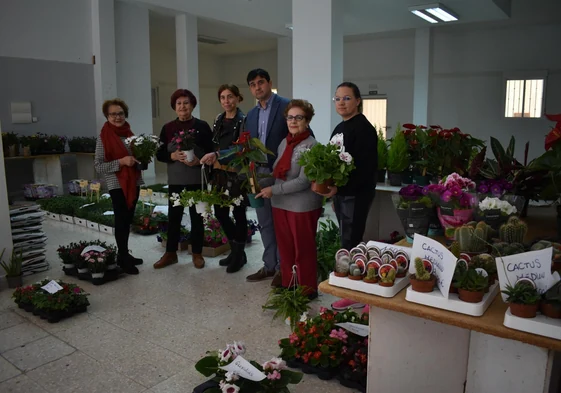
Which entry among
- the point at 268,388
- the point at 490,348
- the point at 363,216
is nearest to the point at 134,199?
the point at 363,216

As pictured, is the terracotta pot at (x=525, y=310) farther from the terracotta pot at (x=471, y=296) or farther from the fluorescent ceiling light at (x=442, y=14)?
the fluorescent ceiling light at (x=442, y=14)

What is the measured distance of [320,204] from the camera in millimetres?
3289

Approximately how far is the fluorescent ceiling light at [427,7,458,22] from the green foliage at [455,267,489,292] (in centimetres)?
755

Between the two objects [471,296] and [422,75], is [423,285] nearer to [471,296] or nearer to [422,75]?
Answer: [471,296]

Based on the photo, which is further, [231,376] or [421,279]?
[231,376]

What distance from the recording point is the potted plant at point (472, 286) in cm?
154

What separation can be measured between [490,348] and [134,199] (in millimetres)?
3231

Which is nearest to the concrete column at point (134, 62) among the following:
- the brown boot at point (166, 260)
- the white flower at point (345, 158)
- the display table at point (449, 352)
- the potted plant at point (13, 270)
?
the brown boot at point (166, 260)

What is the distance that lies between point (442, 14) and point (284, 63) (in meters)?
5.53

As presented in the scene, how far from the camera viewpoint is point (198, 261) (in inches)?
171

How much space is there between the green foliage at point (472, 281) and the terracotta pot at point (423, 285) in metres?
0.09

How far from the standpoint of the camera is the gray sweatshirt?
122 inches

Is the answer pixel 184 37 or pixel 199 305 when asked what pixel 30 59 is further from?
pixel 199 305

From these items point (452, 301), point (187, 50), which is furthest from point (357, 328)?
point (187, 50)
